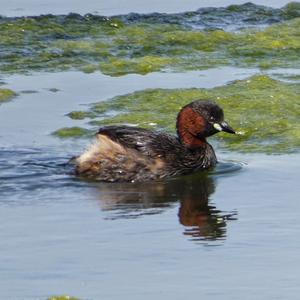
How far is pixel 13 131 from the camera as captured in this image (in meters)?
12.3

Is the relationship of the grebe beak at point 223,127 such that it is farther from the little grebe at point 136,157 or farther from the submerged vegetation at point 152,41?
the submerged vegetation at point 152,41

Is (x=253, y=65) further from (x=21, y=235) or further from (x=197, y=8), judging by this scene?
(x=21, y=235)

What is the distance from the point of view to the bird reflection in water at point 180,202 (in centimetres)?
930

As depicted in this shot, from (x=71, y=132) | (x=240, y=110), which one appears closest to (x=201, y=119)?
(x=71, y=132)

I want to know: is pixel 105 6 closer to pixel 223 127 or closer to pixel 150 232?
pixel 223 127

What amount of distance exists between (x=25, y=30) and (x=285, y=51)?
136 inches

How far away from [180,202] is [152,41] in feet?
21.3

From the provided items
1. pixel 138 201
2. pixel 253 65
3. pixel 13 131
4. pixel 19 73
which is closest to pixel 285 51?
pixel 253 65

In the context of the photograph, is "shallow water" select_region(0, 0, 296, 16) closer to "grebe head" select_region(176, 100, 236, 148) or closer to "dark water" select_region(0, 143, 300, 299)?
"grebe head" select_region(176, 100, 236, 148)

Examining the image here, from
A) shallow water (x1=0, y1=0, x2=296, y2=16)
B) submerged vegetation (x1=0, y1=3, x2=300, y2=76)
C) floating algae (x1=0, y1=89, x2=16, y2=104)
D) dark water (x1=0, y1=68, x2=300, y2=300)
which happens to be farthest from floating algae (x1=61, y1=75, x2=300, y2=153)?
shallow water (x1=0, y1=0, x2=296, y2=16)

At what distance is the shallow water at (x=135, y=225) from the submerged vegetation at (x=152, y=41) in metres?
1.92

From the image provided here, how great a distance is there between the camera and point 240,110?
1326 centimetres

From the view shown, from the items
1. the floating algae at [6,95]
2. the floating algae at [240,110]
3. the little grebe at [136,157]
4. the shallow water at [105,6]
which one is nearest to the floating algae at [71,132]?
the floating algae at [240,110]

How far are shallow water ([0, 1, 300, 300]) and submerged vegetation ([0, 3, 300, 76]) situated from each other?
1.92m
